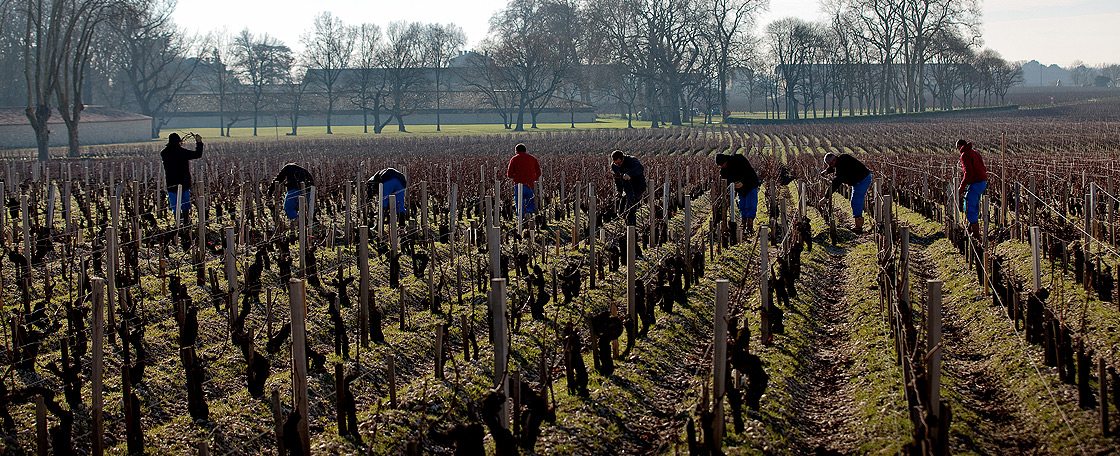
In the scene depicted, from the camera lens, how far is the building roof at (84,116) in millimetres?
47062

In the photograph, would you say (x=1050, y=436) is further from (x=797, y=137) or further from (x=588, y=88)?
(x=588, y=88)

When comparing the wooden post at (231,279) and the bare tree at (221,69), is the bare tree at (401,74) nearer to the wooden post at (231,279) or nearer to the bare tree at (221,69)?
the bare tree at (221,69)

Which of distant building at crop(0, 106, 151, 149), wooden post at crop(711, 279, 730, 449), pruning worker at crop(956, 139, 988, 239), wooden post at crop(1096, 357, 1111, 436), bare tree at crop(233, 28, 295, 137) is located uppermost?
bare tree at crop(233, 28, 295, 137)

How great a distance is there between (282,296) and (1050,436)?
605 cm

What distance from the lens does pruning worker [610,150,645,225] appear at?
13.0 meters

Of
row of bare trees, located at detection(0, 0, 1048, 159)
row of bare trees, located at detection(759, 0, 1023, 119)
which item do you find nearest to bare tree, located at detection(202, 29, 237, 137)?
row of bare trees, located at detection(0, 0, 1048, 159)

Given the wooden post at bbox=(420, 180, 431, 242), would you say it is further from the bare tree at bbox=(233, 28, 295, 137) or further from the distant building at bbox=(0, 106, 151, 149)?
the bare tree at bbox=(233, 28, 295, 137)

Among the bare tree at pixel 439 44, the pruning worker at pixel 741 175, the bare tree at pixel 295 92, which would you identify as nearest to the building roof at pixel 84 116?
the bare tree at pixel 295 92

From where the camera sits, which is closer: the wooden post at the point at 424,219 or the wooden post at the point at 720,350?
the wooden post at the point at 720,350

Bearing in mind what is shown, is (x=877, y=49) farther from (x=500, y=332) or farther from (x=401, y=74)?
(x=500, y=332)

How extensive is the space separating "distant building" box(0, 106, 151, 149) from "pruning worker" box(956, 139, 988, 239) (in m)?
45.1

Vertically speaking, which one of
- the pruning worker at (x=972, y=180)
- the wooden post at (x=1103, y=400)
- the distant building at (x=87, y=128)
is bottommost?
the wooden post at (x=1103, y=400)

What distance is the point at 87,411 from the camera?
17.8 ft

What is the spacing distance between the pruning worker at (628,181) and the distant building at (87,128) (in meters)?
40.5
